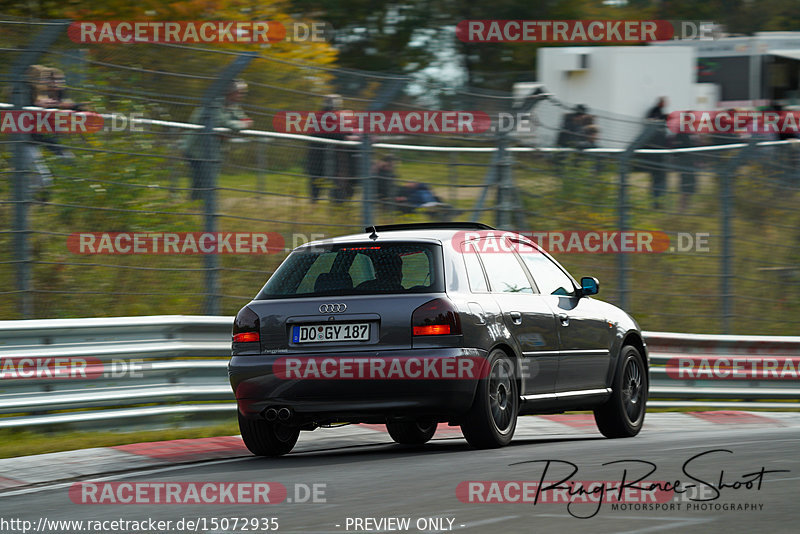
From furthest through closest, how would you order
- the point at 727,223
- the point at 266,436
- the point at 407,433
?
1. the point at 727,223
2. the point at 407,433
3. the point at 266,436

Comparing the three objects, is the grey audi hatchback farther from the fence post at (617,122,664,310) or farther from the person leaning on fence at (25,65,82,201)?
the fence post at (617,122,664,310)

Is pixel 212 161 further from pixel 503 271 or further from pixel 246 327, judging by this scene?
pixel 503 271

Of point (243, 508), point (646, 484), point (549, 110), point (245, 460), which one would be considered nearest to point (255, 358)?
point (245, 460)

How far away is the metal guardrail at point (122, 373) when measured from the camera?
9891mm

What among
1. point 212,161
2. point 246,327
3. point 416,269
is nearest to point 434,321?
point 416,269

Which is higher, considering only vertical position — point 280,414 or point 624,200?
point 624,200

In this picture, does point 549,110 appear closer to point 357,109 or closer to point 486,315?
point 357,109

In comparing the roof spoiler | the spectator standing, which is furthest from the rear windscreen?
the spectator standing

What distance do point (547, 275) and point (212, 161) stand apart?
10.6ft

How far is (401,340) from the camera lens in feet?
28.1

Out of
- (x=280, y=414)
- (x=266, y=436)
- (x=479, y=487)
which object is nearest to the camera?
(x=479, y=487)

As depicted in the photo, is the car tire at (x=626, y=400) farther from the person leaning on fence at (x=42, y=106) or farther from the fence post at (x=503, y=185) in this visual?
the person leaning on fence at (x=42, y=106)

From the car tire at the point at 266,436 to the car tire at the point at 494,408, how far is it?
4.55ft

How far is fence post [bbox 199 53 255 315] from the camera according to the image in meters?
11.5
